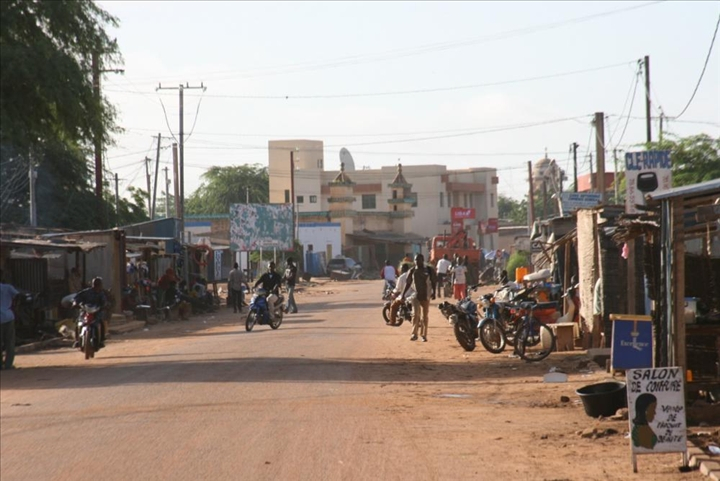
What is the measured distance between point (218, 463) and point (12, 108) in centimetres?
1232

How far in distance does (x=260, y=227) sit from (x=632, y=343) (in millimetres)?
49836

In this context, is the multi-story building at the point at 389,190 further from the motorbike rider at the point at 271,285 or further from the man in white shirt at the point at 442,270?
the motorbike rider at the point at 271,285

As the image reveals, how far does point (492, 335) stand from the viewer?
67.0 feet

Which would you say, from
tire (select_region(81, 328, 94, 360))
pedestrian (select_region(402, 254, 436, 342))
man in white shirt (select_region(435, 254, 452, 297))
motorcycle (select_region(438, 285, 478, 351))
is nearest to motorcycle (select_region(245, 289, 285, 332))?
pedestrian (select_region(402, 254, 436, 342))

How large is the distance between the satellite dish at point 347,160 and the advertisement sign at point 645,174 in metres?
95.3

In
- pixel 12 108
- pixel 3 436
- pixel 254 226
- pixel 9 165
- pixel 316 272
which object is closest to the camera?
pixel 3 436

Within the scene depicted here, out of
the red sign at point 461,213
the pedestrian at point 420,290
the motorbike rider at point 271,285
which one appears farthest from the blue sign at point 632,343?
the red sign at point 461,213

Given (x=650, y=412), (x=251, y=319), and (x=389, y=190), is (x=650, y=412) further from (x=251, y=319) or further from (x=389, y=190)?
(x=389, y=190)

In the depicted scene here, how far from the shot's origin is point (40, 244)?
24.4 metres

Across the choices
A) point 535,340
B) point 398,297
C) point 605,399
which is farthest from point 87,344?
point 605,399

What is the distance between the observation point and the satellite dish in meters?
112

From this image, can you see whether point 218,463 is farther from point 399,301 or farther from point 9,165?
point 9,165

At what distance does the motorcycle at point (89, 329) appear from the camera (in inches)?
818

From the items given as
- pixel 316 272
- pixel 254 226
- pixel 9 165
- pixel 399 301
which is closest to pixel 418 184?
pixel 316 272
